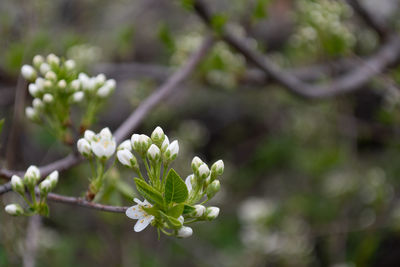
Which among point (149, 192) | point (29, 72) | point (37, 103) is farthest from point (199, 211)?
point (29, 72)

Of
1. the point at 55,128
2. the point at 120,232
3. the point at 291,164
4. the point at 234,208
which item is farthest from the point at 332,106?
the point at 55,128

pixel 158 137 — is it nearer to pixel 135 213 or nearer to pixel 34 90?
pixel 135 213

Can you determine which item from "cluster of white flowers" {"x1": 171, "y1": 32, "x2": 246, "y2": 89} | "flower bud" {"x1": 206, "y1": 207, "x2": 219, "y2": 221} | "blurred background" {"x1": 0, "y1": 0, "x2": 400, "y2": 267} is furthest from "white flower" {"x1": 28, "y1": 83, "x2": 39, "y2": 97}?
"cluster of white flowers" {"x1": 171, "y1": 32, "x2": 246, "y2": 89}

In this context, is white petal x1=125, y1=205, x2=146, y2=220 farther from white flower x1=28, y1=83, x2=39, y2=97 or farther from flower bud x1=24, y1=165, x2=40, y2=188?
white flower x1=28, y1=83, x2=39, y2=97

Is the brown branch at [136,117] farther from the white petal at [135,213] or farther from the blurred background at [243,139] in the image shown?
the white petal at [135,213]

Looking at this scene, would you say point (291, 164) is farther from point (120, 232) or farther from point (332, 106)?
point (120, 232)

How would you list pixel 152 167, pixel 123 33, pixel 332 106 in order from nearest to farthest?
pixel 152 167 < pixel 123 33 < pixel 332 106
